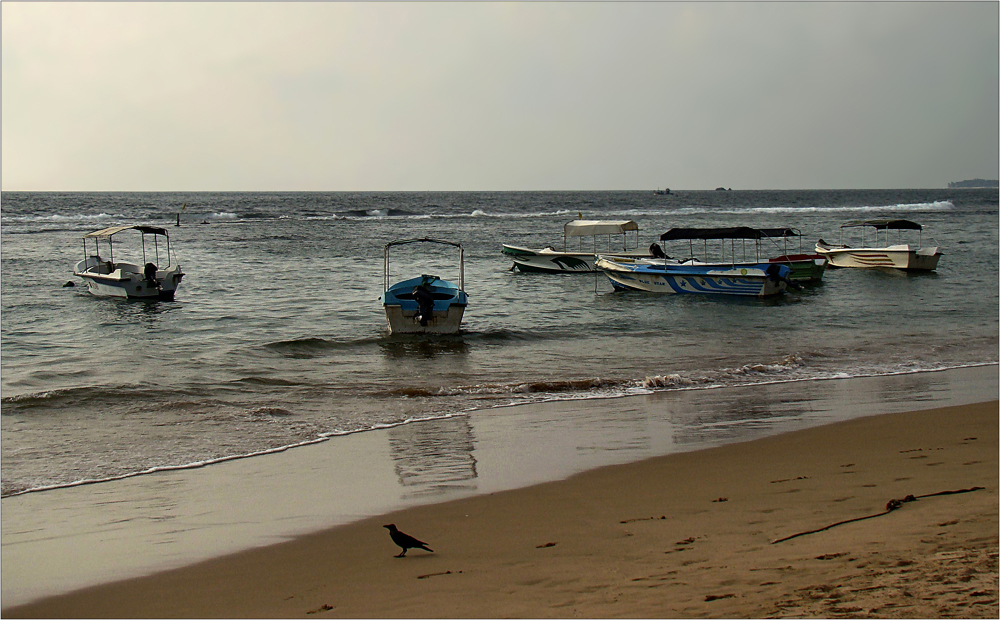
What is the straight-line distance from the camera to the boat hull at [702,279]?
926 inches

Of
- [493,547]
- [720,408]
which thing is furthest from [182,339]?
[493,547]

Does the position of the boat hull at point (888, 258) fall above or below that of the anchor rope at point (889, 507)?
above

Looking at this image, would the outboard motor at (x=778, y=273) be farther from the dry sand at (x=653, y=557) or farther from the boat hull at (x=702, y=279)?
the dry sand at (x=653, y=557)

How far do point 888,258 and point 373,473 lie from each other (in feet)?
93.6

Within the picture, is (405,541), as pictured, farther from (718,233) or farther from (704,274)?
(718,233)

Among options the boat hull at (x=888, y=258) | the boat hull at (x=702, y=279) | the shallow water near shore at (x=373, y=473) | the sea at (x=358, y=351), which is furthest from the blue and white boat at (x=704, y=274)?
the shallow water near shore at (x=373, y=473)

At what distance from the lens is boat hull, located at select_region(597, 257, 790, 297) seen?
77.2 feet

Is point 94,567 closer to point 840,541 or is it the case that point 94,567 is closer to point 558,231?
point 840,541

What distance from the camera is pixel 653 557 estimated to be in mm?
4945

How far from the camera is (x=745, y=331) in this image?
17.8m

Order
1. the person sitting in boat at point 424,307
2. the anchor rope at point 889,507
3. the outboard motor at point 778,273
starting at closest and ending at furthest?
the anchor rope at point 889,507 → the person sitting in boat at point 424,307 → the outboard motor at point 778,273

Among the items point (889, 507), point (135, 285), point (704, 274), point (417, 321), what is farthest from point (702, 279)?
point (889, 507)

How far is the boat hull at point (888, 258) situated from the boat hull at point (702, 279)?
8.74 meters

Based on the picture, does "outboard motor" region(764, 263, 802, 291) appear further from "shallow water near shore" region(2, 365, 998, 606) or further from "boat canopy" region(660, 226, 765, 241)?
"shallow water near shore" region(2, 365, 998, 606)
